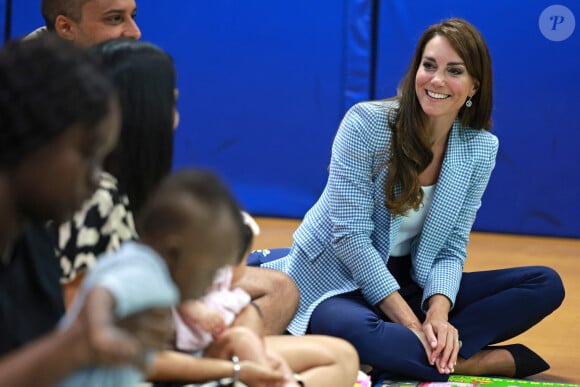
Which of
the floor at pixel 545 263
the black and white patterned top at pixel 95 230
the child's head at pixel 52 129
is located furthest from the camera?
the floor at pixel 545 263

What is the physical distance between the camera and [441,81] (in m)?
2.94

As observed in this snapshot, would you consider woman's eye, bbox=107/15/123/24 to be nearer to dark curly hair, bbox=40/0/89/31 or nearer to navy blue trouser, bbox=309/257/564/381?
dark curly hair, bbox=40/0/89/31

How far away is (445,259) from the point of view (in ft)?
10.0

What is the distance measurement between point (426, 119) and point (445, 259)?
1.41 ft

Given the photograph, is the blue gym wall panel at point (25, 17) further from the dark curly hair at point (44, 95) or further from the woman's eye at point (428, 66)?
the dark curly hair at point (44, 95)

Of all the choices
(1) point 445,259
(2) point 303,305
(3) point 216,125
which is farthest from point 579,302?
(3) point 216,125

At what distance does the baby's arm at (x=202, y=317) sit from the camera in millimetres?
1871

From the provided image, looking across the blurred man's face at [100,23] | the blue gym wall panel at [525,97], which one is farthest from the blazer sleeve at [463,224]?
the blue gym wall panel at [525,97]

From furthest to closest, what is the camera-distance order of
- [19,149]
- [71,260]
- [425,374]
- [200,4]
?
[200,4], [425,374], [71,260], [19,149]

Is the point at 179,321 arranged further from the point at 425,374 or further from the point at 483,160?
the point at 483,160

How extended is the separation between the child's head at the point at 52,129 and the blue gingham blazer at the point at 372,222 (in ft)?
5.47

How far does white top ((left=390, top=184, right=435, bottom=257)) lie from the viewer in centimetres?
303

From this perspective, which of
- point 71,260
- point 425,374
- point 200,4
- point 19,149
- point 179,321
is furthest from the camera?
point 200,4

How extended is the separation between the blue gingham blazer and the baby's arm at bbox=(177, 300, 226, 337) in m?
1.06
